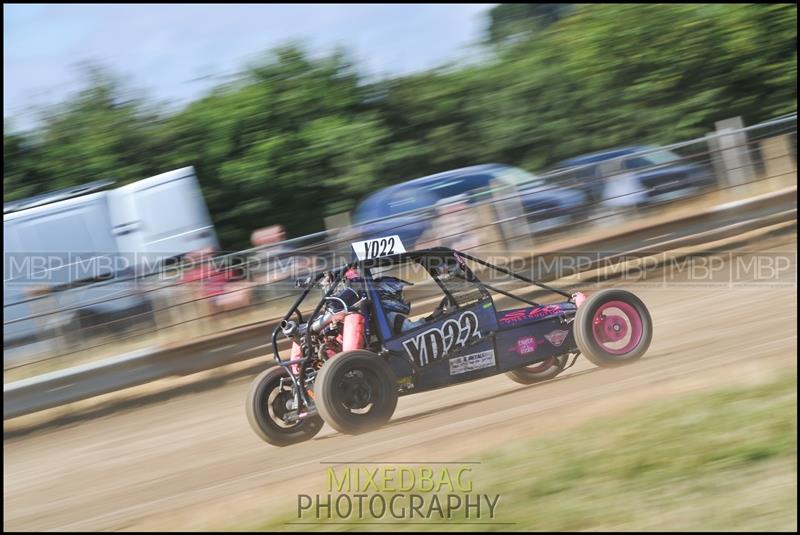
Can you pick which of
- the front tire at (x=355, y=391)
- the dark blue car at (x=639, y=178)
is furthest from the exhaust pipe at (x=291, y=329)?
the dark blue car at (x=639, y=178)

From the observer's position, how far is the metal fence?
31.1 feet

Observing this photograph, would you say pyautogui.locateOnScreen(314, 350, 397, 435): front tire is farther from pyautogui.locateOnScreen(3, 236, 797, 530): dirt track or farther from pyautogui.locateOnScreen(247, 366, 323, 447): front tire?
Result: pyautogui.locateOnScreen(247, 366, 323, 447): front tire

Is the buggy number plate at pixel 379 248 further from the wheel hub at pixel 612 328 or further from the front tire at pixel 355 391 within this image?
the wheel hub at pixel 612 328

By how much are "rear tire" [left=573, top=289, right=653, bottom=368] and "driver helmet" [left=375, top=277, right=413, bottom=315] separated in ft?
3.85

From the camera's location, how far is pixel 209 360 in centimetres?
959

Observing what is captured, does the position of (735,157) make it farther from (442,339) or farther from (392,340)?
(392,340)

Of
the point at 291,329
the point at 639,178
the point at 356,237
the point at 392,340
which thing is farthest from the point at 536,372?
the point at 639,178

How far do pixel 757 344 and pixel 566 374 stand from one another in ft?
4.73

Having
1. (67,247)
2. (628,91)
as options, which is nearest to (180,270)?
(67,247)
